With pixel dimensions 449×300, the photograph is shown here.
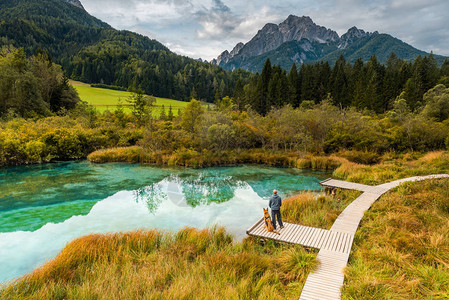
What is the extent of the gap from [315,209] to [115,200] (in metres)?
12.0

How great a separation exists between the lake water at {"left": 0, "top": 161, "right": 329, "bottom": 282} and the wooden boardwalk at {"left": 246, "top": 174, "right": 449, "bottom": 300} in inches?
92.6

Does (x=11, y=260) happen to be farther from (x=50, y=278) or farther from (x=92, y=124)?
(x=92, y=124)

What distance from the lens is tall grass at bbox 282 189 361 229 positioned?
9.96 meters

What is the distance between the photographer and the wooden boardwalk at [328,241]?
211 inches

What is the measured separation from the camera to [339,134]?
86.6ft

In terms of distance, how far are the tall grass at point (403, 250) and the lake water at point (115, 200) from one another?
4.92 metres

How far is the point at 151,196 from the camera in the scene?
15359 millimetres

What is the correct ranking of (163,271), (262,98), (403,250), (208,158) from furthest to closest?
(262,98), (208,158), (403,250), (163,271)

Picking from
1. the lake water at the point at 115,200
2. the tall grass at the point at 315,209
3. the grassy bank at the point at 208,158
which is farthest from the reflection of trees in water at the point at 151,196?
the grassy bank at the point at 208,158

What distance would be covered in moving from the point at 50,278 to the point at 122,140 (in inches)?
1053

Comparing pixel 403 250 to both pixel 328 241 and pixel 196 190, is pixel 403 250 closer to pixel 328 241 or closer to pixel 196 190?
pixel 328 241

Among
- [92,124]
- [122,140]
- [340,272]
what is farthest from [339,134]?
[92,124]

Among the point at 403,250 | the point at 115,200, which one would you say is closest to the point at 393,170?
the point at 403,250

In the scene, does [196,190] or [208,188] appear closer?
[196,190]
